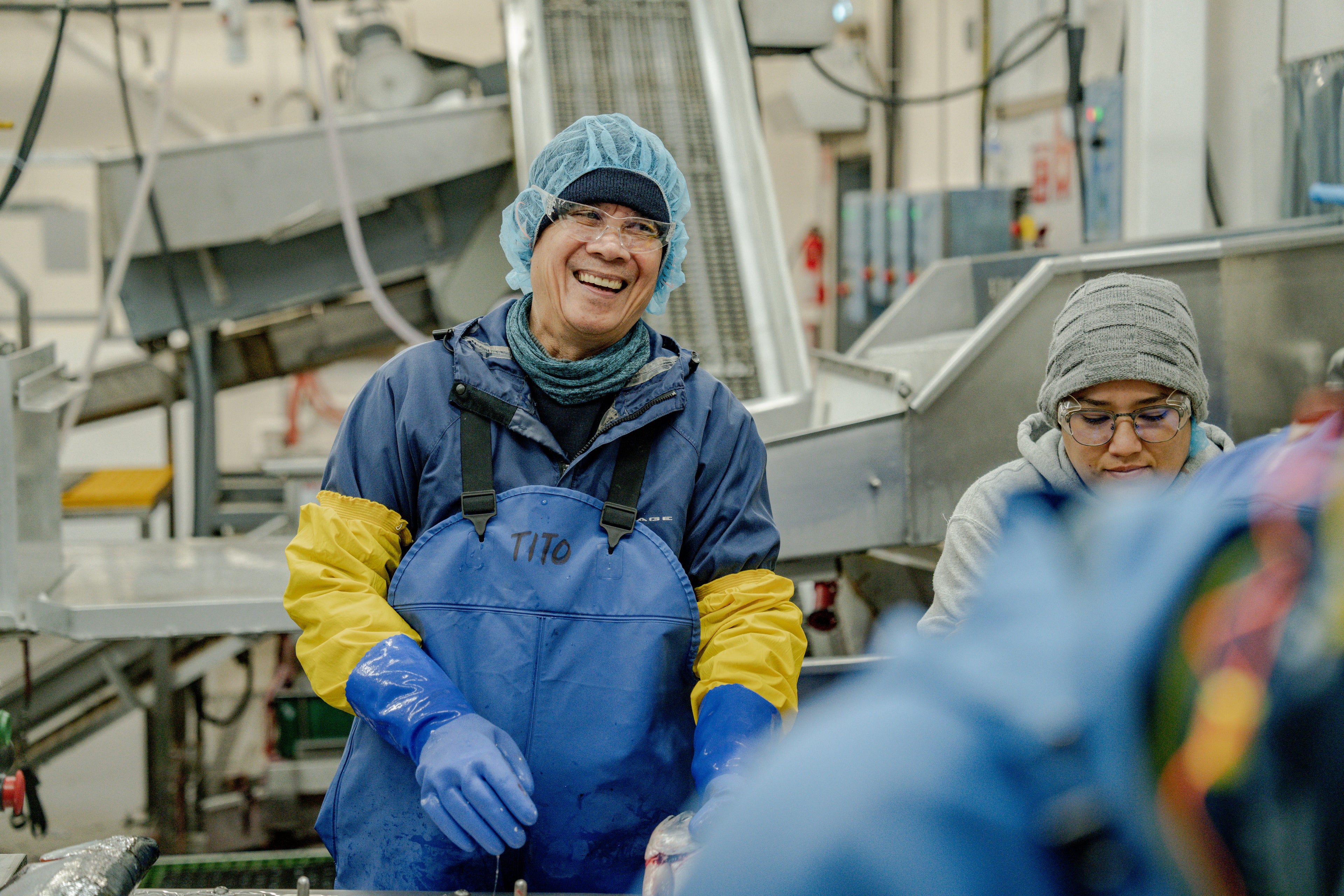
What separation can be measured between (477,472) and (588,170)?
1.26 feet

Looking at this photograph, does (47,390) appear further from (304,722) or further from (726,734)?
(726,734)

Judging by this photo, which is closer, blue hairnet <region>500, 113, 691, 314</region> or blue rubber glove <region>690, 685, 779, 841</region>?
blue rubber glove <region>690, 685, 779, 841</region>

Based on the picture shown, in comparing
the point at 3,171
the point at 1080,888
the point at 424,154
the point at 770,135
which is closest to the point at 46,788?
the point at 424,154

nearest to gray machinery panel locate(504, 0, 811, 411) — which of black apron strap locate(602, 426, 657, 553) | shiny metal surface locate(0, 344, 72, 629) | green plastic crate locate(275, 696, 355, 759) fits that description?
green plastic crate locate(275, 696, 355, 759)

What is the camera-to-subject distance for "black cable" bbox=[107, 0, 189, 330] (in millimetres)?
3262

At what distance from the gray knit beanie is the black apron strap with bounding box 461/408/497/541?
1.70ft

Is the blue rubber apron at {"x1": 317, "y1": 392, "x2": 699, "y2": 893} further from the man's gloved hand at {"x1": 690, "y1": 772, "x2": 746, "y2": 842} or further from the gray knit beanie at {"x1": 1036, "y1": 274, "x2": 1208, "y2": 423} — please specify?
the gray knit beanie at {"x1": 1036, "y1": 274, "x2": 1208, "y2": 423}

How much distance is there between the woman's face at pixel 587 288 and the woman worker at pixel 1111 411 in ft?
1.58

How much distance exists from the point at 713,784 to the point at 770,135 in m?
7.18

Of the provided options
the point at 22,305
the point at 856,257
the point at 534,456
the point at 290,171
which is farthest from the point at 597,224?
the point at 856,257

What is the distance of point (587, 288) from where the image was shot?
3.99ft

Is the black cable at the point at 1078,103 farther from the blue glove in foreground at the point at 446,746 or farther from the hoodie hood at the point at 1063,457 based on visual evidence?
the blue glove in foreground at the point at 446,746

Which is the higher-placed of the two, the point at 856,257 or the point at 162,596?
the point at 856,257

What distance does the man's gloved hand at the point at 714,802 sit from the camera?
0.90 m
